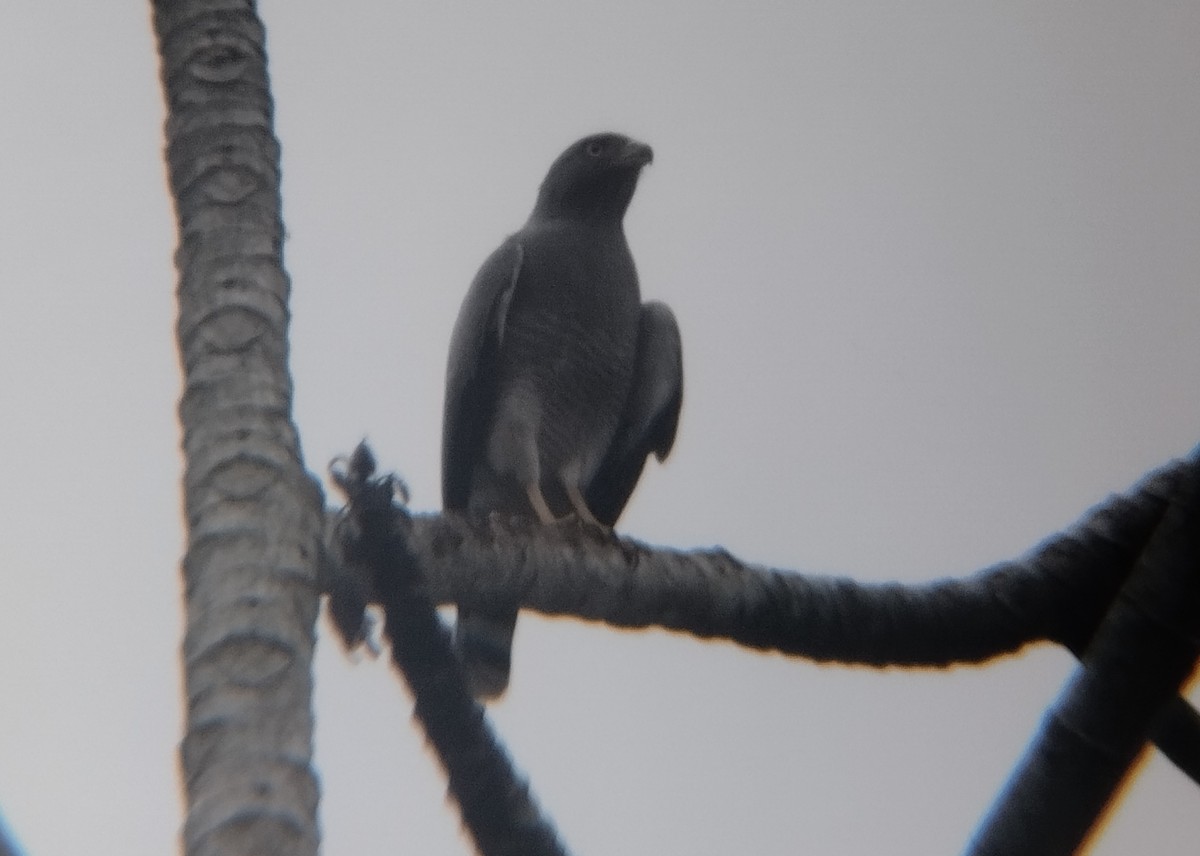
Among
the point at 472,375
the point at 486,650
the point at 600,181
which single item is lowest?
the point at 486,650

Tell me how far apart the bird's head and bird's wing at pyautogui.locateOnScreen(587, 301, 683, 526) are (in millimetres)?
557

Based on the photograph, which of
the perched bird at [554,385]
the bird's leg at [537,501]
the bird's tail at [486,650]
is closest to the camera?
the bird's tail at [486,650]

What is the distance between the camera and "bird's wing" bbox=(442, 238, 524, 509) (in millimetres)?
5770

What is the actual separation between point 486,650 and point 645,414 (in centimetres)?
120

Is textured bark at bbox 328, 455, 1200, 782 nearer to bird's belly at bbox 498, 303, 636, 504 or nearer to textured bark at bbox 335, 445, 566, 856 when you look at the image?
textured bark at bbox 335, 445, 566, 856

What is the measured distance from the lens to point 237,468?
8.26 feet

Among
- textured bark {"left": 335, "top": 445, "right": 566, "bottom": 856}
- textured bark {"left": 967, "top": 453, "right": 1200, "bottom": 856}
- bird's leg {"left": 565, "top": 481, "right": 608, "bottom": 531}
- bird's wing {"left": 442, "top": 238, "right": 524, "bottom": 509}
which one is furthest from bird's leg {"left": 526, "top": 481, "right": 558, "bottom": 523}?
textured bark {"left": 967, "top": 453, "right": 1200, "bottom": 856}

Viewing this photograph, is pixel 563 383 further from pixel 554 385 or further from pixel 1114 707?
pixel 1114 707

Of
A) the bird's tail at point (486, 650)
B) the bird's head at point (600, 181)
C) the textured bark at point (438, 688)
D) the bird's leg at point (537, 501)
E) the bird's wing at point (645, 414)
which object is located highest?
the bird's head at point (600, 181)

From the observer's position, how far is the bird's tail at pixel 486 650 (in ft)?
17.3

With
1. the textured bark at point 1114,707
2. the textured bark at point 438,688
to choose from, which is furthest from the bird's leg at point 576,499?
the textured bark at point 1114,707

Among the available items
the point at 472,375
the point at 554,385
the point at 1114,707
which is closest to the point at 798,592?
the point at 1114,707

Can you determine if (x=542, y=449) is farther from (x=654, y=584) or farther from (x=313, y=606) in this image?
(x=313, y=606)

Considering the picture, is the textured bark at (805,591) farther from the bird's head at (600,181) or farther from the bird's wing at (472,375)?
the bird's head at (600,181)
